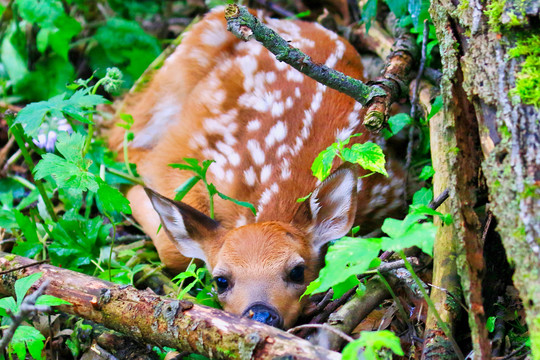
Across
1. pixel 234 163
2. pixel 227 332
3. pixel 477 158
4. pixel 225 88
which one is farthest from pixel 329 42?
pixel 227 332

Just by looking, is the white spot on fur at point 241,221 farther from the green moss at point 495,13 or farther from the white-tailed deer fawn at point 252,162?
the green moss at point 495,13

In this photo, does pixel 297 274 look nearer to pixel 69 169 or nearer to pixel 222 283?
pixel 222 283

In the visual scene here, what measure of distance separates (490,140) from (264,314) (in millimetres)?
1128

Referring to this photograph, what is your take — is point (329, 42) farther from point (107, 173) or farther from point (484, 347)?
point (484, 347)

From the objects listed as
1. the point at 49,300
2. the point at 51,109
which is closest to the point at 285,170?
the point at 51,109

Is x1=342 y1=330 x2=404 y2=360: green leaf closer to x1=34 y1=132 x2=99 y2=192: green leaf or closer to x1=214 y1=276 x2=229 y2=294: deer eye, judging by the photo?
x1=214 y1=276 x2=229 y2=294: deer eye

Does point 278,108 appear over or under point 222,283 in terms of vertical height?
over

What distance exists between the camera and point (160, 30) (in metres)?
5.69

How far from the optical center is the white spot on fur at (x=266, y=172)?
3.51m

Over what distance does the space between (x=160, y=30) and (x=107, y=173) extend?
7.10 feet

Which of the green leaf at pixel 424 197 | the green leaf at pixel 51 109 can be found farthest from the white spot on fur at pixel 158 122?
the green leaf at pixel 424 197

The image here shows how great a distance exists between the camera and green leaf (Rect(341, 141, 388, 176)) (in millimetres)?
2623

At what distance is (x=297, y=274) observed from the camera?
2961 mm

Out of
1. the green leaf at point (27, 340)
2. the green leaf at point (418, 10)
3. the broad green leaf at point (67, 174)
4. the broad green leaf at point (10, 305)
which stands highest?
the green leaf at point (418, 10)
